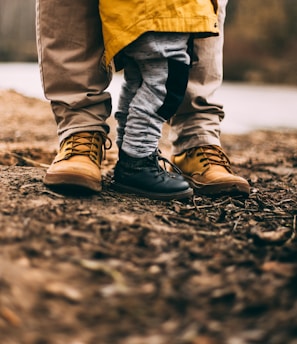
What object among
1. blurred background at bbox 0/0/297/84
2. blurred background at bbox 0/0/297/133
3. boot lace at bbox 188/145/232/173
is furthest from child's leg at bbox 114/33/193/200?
blurred background at bbox 0/0/297/84

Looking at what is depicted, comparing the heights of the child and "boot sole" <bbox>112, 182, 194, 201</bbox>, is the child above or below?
above

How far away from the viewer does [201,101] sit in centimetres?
203

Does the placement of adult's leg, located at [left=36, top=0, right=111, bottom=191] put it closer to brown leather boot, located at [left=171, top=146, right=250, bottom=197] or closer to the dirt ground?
the dirt ground

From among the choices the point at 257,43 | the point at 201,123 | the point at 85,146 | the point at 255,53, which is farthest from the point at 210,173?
the point at 257,43

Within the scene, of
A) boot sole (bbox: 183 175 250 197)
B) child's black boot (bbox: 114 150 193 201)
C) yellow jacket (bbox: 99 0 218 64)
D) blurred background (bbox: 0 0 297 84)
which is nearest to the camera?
yellow jacket (bbox: 99 0 218 64)

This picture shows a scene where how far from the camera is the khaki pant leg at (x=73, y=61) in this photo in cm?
176

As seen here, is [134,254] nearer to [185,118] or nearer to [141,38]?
[141,38]

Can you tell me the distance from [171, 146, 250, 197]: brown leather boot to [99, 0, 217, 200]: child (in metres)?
0.13

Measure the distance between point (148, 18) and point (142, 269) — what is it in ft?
2.63

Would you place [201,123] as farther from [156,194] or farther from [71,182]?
[71,182]

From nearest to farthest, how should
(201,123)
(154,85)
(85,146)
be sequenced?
(154,85)
(85,146)
(201,123)

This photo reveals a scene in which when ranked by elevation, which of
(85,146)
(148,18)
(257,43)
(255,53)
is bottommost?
(255,53)

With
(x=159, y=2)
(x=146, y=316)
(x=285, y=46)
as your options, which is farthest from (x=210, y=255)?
(x=285, y=46)

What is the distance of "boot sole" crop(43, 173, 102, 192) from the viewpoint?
5.19 ft
